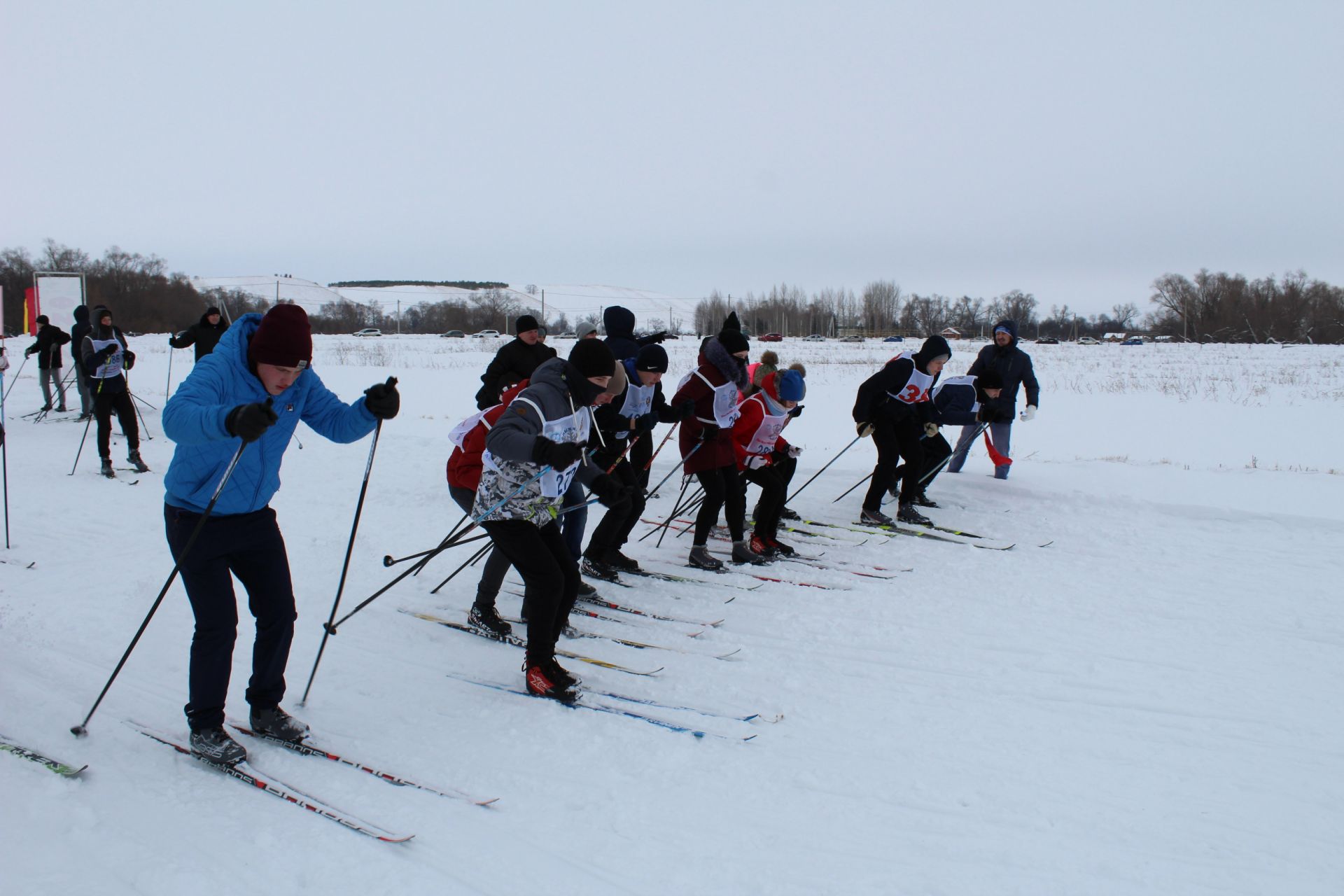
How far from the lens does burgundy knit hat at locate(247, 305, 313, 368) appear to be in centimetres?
292

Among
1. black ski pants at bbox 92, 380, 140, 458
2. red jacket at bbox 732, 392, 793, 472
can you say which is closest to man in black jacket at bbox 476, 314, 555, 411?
red jacket at bbox 732, 392, 793, 472

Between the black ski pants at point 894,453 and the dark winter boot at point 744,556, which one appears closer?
the dark winter boot at point 744,556

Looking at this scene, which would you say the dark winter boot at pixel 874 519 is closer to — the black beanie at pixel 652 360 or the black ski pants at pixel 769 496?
the black ski pants at pixel 769 496

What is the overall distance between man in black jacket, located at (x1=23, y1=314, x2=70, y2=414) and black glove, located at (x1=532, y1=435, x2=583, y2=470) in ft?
39.2

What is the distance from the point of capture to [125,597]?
4848mm

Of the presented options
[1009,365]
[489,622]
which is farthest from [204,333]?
[1009,365]

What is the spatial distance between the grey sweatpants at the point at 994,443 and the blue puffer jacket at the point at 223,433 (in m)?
5.89

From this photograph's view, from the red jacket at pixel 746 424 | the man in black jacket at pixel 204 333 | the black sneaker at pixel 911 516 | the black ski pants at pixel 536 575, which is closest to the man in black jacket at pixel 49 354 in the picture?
the man in black jacket at pixel 204 333

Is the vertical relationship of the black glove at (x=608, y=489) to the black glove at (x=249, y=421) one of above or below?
below

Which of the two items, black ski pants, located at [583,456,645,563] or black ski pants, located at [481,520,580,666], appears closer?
black ski pants, located at [481,520,580,666]

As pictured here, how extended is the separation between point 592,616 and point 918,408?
3568 millimetres

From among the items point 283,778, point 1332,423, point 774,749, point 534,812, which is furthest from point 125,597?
point 1332,423

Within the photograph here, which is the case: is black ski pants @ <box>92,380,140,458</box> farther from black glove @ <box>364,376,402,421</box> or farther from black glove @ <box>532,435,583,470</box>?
black glove @ <box>532,435,583,470</box>

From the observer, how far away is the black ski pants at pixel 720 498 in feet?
18.4
